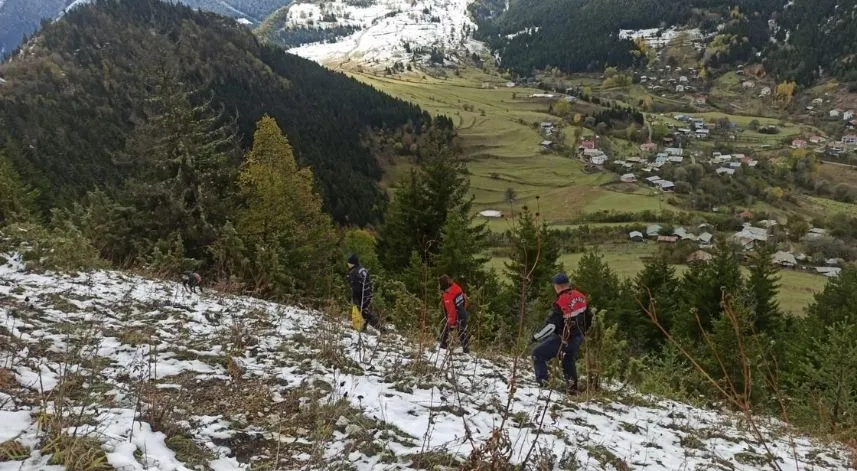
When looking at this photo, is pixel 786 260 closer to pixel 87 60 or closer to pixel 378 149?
pixel 378 149

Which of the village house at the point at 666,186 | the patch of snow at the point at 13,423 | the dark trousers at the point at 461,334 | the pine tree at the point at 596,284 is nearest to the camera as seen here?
the patch of snow at the point at 13,423

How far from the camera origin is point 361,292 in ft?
32.2

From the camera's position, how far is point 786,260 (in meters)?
73.6

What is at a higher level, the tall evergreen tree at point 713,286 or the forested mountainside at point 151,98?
the forested mountainside at point 151,98

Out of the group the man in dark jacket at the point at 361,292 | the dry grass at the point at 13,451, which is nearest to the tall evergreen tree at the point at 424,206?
the man in dark jacket at the point at 361,292

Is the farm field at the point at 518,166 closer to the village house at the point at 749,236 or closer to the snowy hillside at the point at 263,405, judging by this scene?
the village house at the point at 749,236

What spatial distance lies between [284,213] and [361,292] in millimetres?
17109

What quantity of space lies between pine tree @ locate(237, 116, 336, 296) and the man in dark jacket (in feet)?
31.6

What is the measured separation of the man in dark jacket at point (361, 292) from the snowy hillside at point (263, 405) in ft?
2.48

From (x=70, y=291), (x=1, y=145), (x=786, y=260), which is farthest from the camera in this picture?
(x=786, y=260)

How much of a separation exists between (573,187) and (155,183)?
9540cm

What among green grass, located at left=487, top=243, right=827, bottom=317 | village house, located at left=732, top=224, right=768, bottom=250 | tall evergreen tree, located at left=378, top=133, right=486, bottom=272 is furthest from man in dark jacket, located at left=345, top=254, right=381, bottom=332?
village house, located at left=732, top=224, right=768, bottom=250

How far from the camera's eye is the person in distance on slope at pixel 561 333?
7262 mm

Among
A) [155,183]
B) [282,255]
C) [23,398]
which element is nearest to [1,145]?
[155,183]
